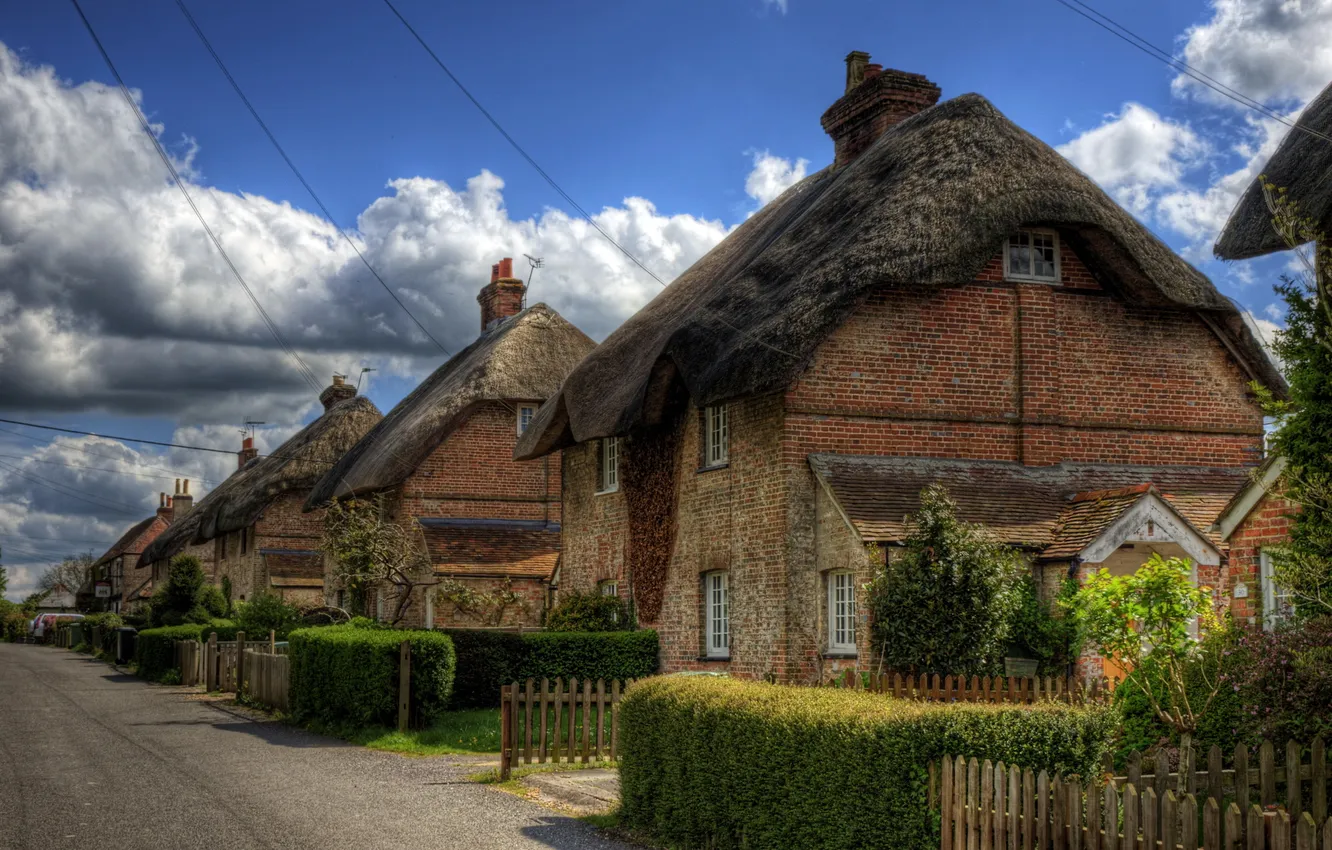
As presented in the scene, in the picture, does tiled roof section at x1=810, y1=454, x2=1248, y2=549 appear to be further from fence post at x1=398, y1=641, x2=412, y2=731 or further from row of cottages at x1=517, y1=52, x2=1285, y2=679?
fence post at x1=398, y1=641, x2=412, y2=731

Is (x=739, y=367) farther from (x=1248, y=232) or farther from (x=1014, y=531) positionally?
(x=1248, y=232)

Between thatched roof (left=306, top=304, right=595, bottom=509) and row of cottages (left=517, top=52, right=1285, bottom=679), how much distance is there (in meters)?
10.5

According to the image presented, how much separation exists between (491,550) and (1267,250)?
65.4 feet

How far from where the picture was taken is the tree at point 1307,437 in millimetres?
11258

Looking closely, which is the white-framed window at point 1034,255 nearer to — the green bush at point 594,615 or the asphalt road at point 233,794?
the green bush at point 594,615

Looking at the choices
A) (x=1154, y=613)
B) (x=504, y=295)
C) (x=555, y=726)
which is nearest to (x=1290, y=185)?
(x=1154, y=613)

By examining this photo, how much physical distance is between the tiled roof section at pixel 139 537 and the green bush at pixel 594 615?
2662 inches

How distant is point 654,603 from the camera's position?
2236 centimetres

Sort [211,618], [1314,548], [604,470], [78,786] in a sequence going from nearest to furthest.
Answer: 1. [1314,548]
2. [78,786]
3. [604,470]
4. [211,618]

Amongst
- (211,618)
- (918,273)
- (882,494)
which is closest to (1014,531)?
(882,494)

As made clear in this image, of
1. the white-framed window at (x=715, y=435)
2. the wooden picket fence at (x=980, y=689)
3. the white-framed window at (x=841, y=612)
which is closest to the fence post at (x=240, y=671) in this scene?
the white-framed window at (x=715, y=435)

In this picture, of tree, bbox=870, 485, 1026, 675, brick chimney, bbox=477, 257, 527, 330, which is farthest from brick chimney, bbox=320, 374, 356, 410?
tree, bbox=870, 485, 1026, 675

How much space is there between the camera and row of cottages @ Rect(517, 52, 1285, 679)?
1784 centimetres

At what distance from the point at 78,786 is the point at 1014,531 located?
1143cm
